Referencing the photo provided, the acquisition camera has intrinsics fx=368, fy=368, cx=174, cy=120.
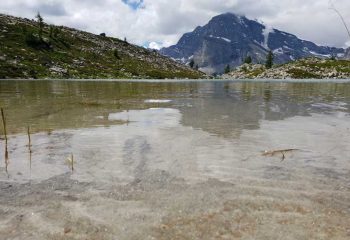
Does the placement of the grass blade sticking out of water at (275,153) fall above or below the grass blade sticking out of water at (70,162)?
above

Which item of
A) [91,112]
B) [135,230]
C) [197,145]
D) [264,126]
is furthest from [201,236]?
[91,112]

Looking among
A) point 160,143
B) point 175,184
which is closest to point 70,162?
point 175,184

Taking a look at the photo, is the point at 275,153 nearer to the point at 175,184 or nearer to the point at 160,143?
the point at 160,143

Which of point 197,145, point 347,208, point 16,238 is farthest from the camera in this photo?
point 197,145

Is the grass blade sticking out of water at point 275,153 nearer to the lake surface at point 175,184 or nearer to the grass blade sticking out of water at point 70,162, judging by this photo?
the lake surface at point 175,184

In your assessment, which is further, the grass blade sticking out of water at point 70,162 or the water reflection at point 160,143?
the grass blade sticking out of water at point 70,162

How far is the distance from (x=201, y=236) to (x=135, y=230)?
52.0 inches

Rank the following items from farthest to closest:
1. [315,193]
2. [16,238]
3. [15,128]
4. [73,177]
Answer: [15,128] < [73,177] < [315,193] < [16,238]

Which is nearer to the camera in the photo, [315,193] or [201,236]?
[201,236]

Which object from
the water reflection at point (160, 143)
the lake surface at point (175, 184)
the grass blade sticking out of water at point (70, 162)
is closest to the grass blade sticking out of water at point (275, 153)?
the lake surface at point (175, 184)

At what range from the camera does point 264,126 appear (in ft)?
68.7

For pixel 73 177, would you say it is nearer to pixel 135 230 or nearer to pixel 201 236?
pixel 135 230

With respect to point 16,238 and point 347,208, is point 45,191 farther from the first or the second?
point 347,208

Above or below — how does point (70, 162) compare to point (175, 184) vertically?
above
